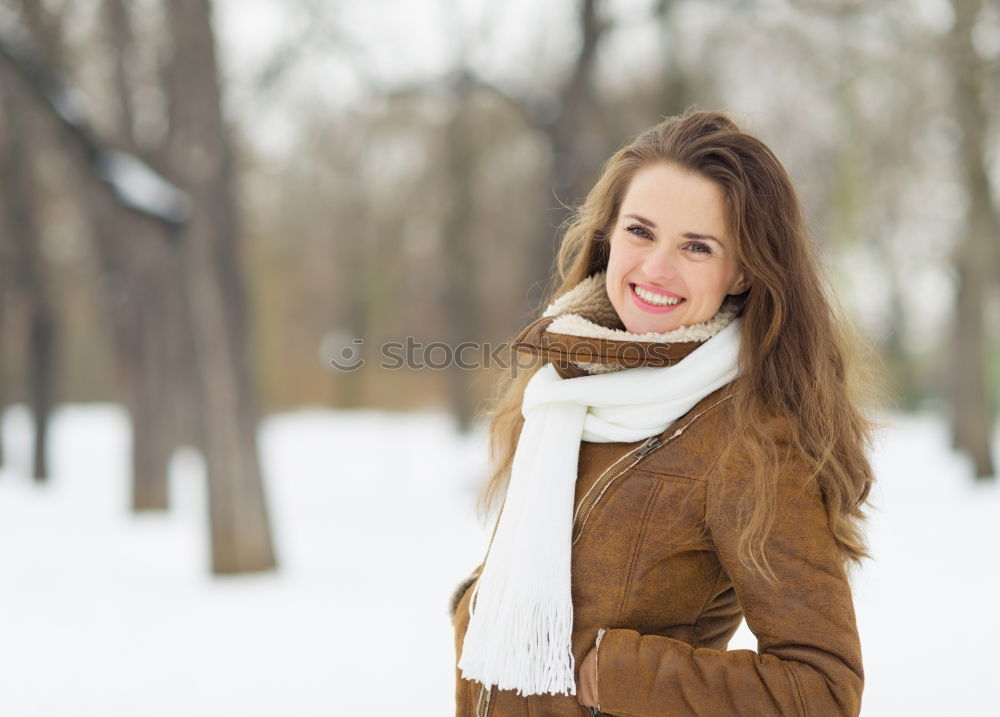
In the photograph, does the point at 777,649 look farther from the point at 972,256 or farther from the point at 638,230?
the point at 972,256

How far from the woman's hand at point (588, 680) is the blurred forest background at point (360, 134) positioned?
393 centimetres

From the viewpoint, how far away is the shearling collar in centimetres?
165

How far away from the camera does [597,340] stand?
5.52 ft

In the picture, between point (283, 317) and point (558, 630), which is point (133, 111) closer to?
point (558, 630)

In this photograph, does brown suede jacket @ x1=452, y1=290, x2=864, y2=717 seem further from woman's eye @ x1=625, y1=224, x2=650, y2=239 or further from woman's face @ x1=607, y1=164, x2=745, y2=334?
woman's eye @ x1=625, y1=224, x2=650, y2=239

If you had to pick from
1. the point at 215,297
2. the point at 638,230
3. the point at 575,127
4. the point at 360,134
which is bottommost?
the point at 638,230

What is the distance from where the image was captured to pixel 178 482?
13.2m

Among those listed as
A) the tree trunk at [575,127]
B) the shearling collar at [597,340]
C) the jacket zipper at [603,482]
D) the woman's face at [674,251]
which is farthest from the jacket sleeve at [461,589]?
the tree trunk at [575,127]

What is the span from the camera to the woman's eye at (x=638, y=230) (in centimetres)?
169

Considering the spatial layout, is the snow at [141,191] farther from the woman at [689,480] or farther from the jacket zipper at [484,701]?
the jacket zipper at [484,701]

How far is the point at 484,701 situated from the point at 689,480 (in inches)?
23.3

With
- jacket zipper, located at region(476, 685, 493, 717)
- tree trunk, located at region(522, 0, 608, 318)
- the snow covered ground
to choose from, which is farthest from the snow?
jacket zipper, located at region(476, 685, 493, 717)

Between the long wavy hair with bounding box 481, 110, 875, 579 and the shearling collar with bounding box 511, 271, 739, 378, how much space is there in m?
0.09

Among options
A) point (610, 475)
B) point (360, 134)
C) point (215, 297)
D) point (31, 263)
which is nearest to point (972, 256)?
point (360, 134)
